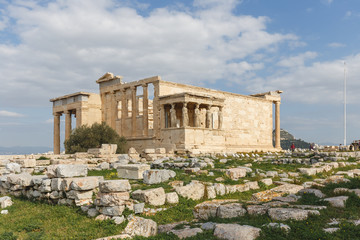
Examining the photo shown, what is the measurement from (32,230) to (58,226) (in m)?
0.58

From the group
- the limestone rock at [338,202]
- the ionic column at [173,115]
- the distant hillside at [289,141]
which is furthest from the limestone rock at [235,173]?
the distant hillside at [289,141]

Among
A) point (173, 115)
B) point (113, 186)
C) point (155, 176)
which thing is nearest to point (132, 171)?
point (155, 176)

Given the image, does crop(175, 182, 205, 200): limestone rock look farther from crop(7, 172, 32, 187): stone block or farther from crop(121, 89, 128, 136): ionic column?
crop(121, 89, 128, 136): ionic column

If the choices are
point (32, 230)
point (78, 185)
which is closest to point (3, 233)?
point (32, 230)

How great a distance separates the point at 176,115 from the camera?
30.8 m

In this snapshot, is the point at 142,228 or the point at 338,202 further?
the point at 338,202

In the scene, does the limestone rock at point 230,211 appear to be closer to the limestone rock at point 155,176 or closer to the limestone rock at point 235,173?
the limestone rock at point 155,176

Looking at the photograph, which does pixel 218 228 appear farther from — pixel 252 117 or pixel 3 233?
pixel 252 117

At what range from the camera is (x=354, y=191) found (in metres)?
8.47

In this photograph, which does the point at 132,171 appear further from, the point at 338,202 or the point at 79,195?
the point at 338,202

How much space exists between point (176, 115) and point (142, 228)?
78.7 feet

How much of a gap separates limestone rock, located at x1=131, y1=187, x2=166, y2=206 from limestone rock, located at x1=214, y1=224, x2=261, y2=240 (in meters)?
2.86

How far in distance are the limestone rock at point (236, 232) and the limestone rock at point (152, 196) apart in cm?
286

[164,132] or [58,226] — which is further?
[164,132]
